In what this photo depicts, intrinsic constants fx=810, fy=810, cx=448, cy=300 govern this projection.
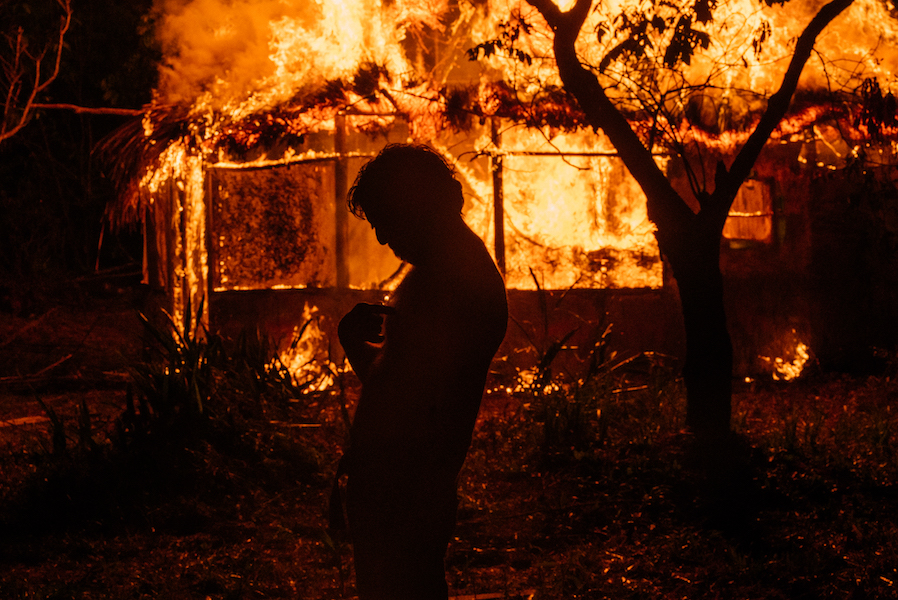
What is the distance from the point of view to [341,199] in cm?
830

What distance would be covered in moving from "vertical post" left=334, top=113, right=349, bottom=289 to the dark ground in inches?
84.5

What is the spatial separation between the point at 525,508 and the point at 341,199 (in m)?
4.30

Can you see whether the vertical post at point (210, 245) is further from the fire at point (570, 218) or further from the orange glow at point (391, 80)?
the fire at point (570, 218)

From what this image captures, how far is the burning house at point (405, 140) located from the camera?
25.6ft

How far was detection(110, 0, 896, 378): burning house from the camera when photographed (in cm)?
779

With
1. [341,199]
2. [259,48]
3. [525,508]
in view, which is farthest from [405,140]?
[525,508]

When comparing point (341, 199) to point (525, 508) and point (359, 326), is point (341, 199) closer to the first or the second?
point (525, 508)

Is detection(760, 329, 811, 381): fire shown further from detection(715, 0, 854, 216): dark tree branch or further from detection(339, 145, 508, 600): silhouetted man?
detection(339, 145, 508, 600): silhouetted man

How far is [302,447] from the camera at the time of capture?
5.62 meters

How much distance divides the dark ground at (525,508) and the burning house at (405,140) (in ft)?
6.29

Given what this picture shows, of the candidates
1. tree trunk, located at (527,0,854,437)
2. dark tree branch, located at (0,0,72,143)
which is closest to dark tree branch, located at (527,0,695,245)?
tree trunk, located at (527,0,854,437)

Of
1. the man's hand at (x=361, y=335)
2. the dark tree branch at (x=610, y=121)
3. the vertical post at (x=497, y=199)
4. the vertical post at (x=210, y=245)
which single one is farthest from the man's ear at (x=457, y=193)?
the vertical post at (x=210, y=245)

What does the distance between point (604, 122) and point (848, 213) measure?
4.72 m

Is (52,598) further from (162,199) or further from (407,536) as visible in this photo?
(162,199)
